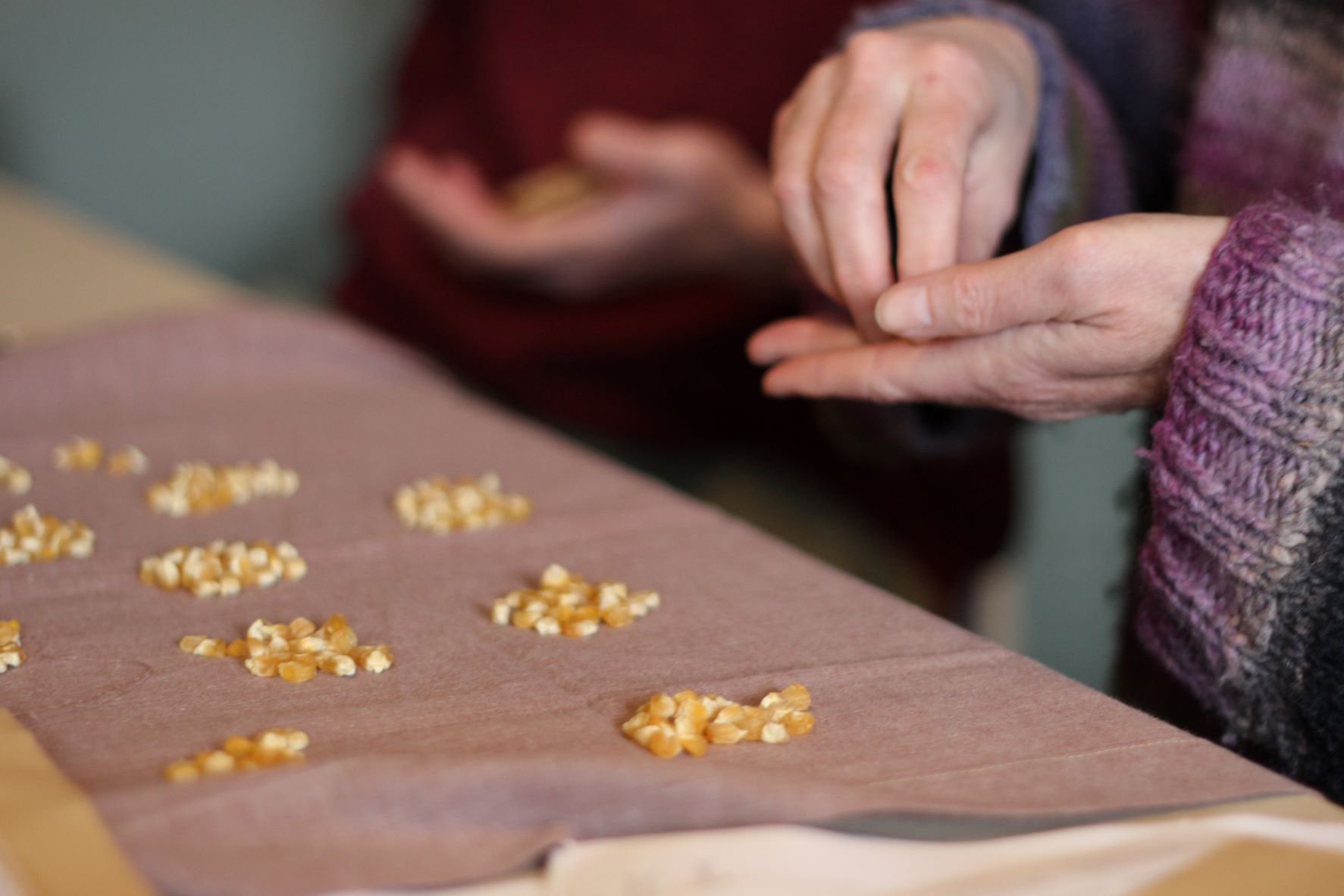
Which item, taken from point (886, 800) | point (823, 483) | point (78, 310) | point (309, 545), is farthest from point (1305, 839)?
point (823, 483)

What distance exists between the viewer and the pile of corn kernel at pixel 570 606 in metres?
0.49

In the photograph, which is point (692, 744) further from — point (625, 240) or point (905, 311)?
point (625, 240)

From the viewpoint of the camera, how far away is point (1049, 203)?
2.32 feet

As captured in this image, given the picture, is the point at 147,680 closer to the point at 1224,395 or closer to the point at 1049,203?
the point at 1224,395

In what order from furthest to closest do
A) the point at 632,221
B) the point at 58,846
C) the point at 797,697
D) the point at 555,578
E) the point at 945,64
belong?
the point at 632,221 < the point at 945,64 < the point at 555,578 < the point at 797,697 < the point at 58,846

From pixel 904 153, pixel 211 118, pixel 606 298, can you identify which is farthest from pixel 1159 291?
pixel 211 118

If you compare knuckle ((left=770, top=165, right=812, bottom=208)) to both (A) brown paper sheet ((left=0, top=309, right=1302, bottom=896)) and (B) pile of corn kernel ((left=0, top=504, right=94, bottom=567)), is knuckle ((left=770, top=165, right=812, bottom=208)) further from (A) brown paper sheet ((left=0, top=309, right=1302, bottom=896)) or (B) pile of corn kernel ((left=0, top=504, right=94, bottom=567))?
(B) pile of corn kernel ((left=0, top=504, right=94, bottom=567))

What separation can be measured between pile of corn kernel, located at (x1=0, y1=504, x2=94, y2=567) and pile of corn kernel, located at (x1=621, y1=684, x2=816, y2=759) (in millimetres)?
299

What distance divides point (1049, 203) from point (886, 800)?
0.45 meters

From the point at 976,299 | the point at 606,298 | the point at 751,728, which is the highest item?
the point at 976,299

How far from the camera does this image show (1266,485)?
45 centimetres

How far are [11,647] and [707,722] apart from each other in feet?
0.83

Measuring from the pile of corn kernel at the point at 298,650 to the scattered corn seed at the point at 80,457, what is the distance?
26cm

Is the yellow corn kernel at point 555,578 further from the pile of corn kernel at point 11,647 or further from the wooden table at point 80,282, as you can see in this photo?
the wooden table at point 80,282
